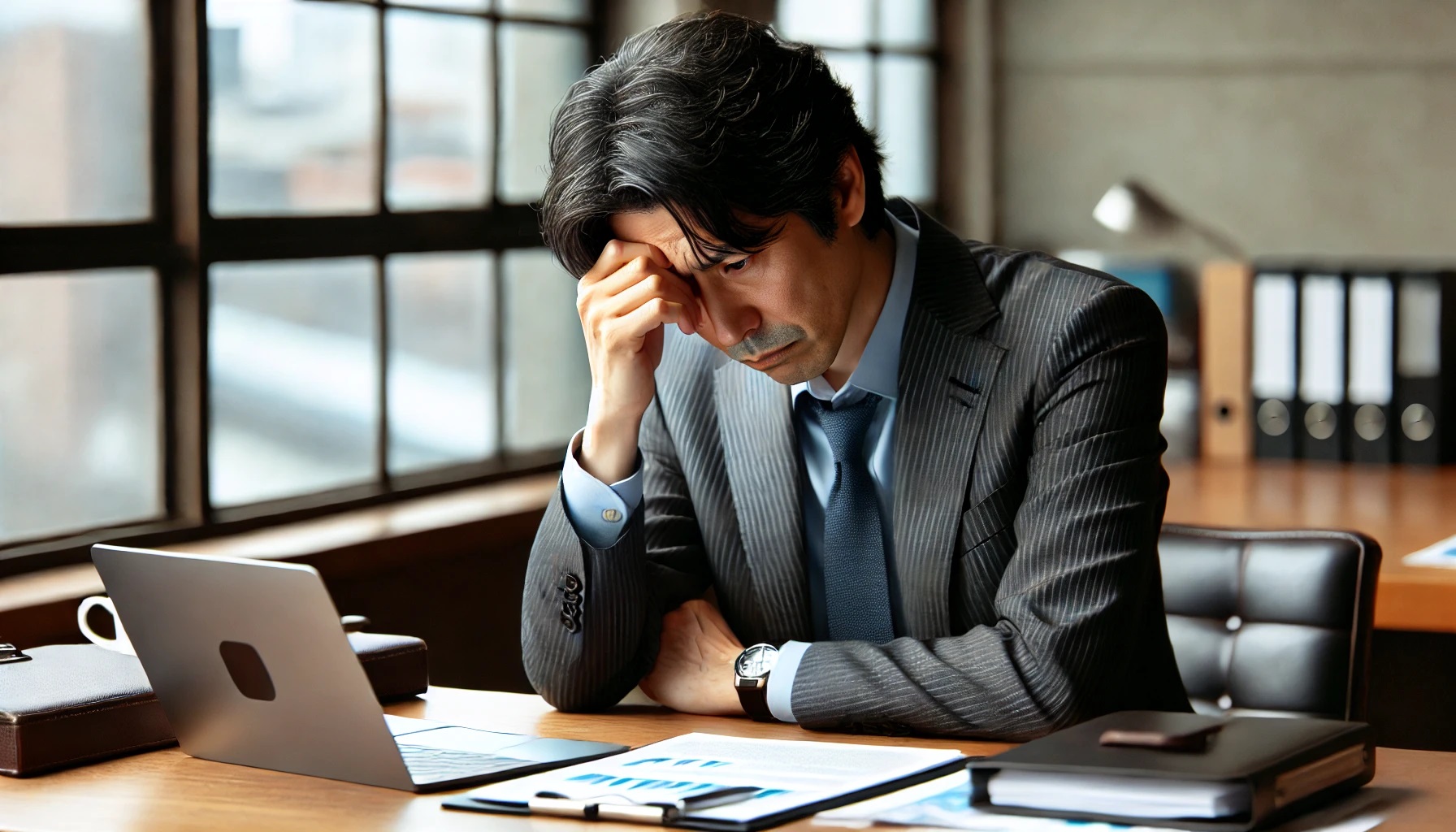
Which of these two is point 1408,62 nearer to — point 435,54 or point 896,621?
point 435,54

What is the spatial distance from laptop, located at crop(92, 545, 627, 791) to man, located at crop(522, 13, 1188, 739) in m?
0.27

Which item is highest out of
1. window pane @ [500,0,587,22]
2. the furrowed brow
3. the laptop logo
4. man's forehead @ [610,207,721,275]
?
window pane @ [500,0,587,22]

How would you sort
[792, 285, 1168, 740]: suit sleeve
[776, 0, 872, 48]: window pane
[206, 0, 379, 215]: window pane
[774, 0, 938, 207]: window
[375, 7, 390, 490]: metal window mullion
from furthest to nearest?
[774, 0, 938, 207]: window → [776, 0, 872, 48]: window pane → [375, 7, 390, 490]: metal window mullion → [206, 0, 379, 215]: window pane → [792, 285, 1168, 740]: suit sleeve

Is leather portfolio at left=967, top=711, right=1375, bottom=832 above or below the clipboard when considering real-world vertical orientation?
above

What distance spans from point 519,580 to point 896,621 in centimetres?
126

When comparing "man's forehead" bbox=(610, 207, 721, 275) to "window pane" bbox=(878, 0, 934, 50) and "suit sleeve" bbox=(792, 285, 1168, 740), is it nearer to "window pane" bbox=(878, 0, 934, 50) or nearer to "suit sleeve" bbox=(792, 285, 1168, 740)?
"suit sleeve" bbox=(792, 285, 1168, 740)

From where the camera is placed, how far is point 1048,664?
1.64 m

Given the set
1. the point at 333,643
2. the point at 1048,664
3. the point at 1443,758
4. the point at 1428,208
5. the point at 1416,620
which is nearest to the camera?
the point at 333,643

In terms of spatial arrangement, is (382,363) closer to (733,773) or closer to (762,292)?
(762,292)

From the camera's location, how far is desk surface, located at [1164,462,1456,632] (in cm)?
266

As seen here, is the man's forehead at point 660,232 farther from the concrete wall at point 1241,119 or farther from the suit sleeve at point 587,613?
the concrete wall at point 1241,119

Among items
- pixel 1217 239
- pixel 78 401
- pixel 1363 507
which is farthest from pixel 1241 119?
pixel 78 401

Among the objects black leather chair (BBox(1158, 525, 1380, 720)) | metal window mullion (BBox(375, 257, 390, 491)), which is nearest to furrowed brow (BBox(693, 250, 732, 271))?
black leather chair (BBox(1158, 525, 1380, 720))

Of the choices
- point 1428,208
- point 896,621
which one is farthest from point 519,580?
point 1428,208
